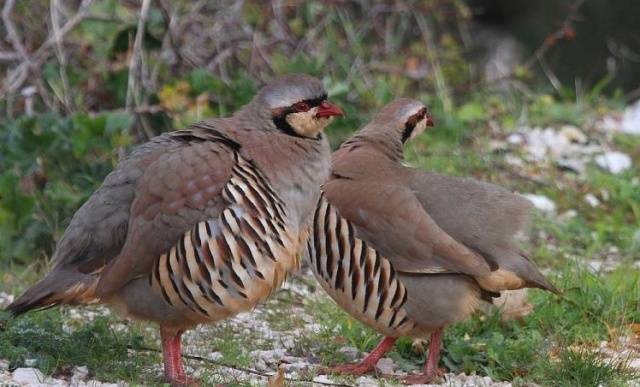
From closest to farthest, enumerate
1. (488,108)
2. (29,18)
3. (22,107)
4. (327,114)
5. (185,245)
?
(185,245)
(327,114)
(22,107)
(29,18)
(488,108)

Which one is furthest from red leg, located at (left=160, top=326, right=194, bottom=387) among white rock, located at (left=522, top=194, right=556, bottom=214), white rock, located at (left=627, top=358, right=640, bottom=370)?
white rock, located at (left=522, top=194, right=556, bottom=214)

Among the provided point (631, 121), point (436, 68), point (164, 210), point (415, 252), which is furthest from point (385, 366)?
point (631, 121)

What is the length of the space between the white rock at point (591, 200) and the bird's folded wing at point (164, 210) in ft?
12.1

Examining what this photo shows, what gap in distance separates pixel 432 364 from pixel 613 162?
12.2ft

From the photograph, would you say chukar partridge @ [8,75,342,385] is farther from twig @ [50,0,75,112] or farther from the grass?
twig @ [50,0,75,112]

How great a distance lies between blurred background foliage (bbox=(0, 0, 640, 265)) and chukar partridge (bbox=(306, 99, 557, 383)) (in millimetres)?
2127

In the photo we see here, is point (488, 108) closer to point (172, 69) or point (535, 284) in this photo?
point (172, 69)

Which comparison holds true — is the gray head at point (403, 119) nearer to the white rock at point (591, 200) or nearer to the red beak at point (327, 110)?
the red beak at point (327, 110)

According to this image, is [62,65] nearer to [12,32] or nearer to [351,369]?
[12,32]

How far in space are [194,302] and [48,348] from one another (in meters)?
0.67

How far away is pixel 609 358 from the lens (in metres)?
4.74

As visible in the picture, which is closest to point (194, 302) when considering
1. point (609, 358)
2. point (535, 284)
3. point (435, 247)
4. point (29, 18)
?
point (435, 247)

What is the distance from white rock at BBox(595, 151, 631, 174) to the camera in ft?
25.9

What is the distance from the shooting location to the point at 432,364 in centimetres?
475
